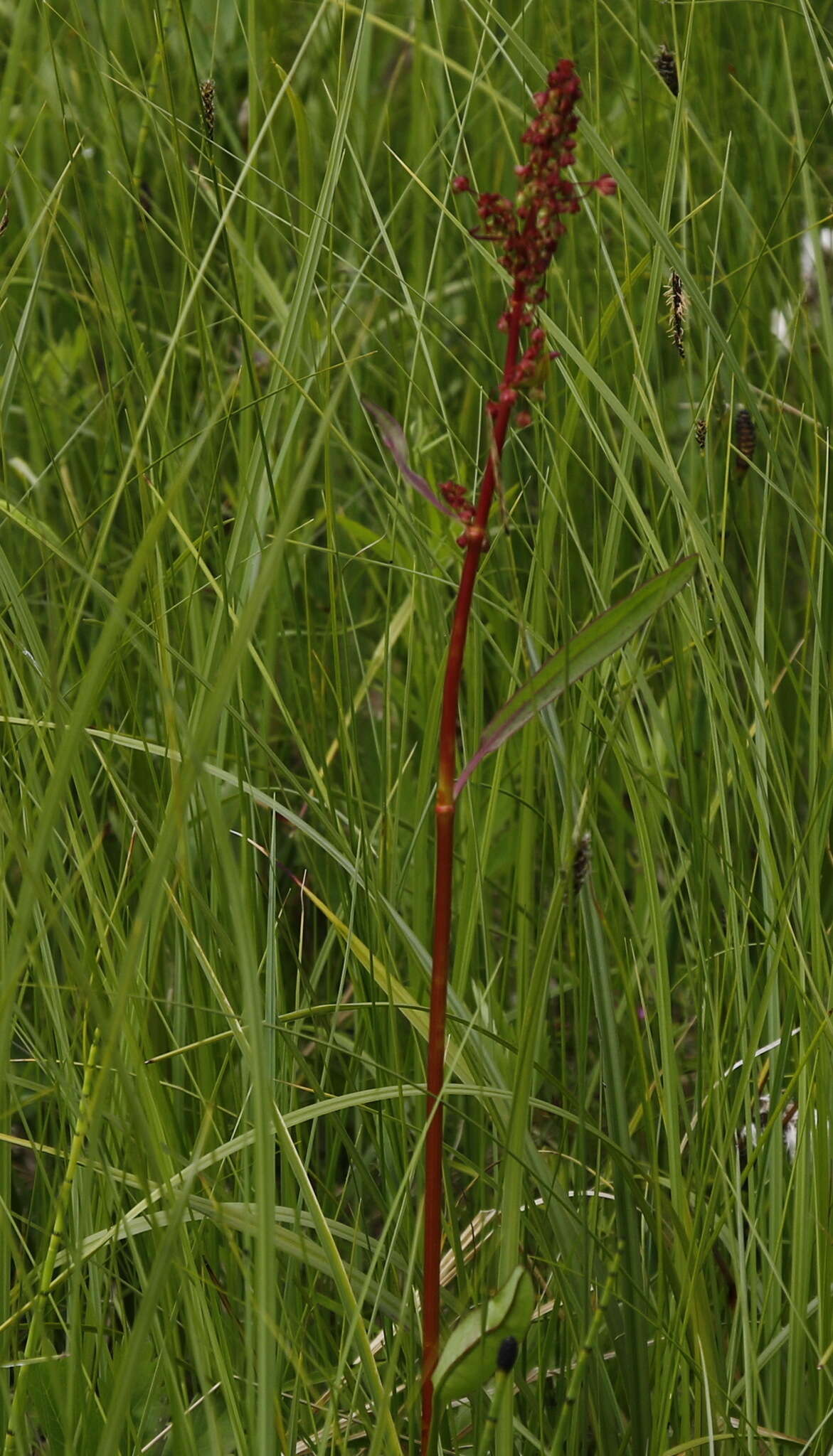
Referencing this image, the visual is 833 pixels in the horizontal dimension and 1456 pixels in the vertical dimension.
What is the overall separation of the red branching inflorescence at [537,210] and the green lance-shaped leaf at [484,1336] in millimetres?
432

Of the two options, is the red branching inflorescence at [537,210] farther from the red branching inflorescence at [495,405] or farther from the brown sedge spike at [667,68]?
the brown sedge spike at [667,68]

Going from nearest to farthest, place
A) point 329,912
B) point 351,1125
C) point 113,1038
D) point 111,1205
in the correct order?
point 113,1038 < point 111,1205 < point 329,912 < point 351,1125

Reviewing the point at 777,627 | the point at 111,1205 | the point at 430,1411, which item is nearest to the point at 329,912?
the point at 111,1205

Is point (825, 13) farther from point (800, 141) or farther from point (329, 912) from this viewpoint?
point (329, 912)

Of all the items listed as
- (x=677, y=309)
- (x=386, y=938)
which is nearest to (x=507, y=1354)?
(x=386, y=938)

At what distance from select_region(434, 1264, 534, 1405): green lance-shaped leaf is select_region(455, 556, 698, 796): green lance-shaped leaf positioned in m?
0.25

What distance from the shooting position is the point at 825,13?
1.97 m

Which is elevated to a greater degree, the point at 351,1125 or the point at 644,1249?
the point at 644,1249

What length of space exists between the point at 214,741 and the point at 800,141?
34.5 inches

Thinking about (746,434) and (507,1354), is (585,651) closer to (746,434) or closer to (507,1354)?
→ (507,1354)

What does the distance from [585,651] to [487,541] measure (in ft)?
0.25

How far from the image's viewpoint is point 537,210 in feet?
2.11

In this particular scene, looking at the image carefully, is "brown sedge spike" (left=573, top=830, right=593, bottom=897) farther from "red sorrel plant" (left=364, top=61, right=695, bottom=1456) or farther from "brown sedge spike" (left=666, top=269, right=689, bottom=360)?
"brown sedge spike" (left=666, top=269, right=689, bottom=360)

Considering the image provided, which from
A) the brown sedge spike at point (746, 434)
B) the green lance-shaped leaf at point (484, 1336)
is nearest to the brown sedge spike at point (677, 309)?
the brown sedge spike at point (746, 434)
